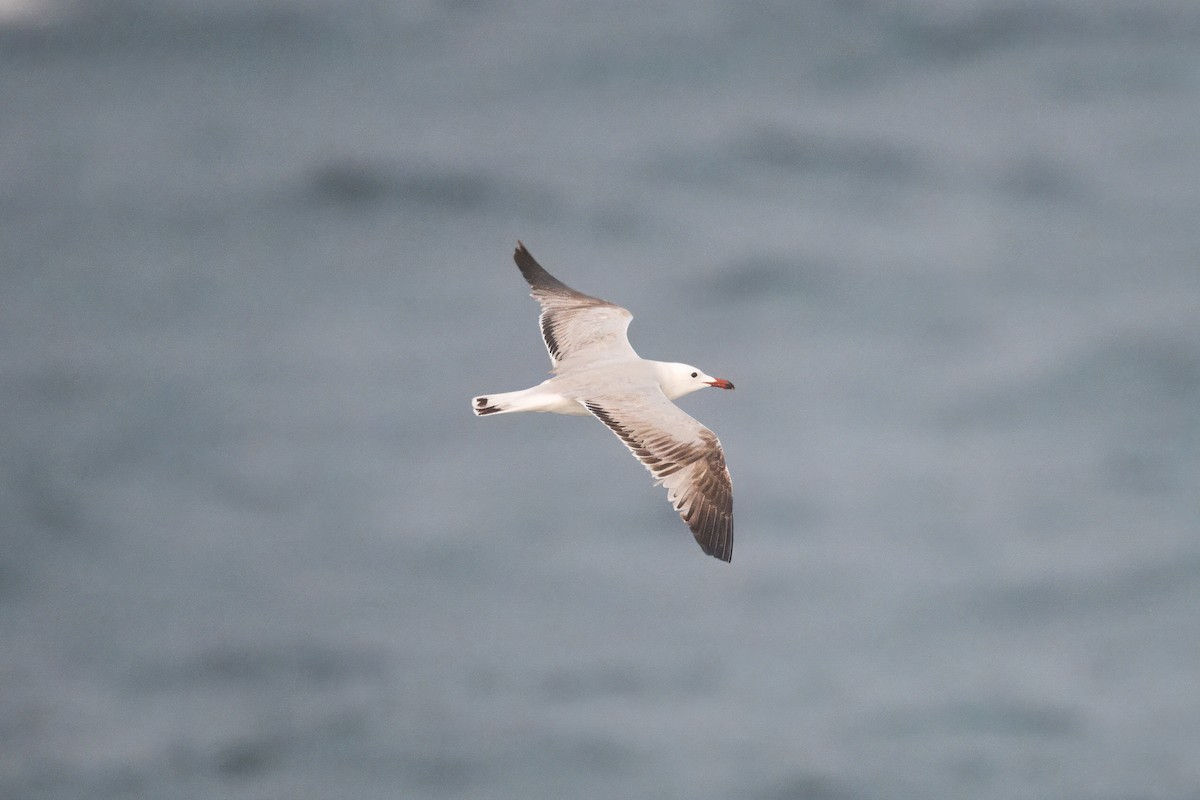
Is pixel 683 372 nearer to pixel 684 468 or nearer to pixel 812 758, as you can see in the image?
pixel 684 468

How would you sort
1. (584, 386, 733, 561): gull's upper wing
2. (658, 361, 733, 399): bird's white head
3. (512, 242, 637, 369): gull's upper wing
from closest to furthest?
(584, 386, 733, 561): gull's upper wing < (658, 361, 733, 399): bird's white head < (512, 242, 637, 369): gull's upper wing

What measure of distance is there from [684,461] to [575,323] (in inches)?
124

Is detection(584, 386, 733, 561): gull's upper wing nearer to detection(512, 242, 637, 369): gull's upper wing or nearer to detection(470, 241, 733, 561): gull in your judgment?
detection(470, 241, 733, 561): gull

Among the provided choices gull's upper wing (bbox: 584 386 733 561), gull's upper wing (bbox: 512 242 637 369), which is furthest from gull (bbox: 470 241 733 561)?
gull's upper wing (bbox: 512 242 637 369)

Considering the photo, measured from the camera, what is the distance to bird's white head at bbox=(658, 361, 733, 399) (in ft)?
53.9

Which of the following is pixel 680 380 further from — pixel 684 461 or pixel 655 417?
pixel 684 461

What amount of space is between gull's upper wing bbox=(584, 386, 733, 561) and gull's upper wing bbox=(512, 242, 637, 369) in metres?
1.85

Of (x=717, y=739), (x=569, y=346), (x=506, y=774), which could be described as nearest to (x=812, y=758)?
(x=717, y=739)

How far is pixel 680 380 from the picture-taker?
16.5m

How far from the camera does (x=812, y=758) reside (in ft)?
104

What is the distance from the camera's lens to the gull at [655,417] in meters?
→ 14.8

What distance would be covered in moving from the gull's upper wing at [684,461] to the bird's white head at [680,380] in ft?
4.50

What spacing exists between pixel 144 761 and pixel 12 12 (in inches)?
896

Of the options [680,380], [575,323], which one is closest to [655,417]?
[680,380]
